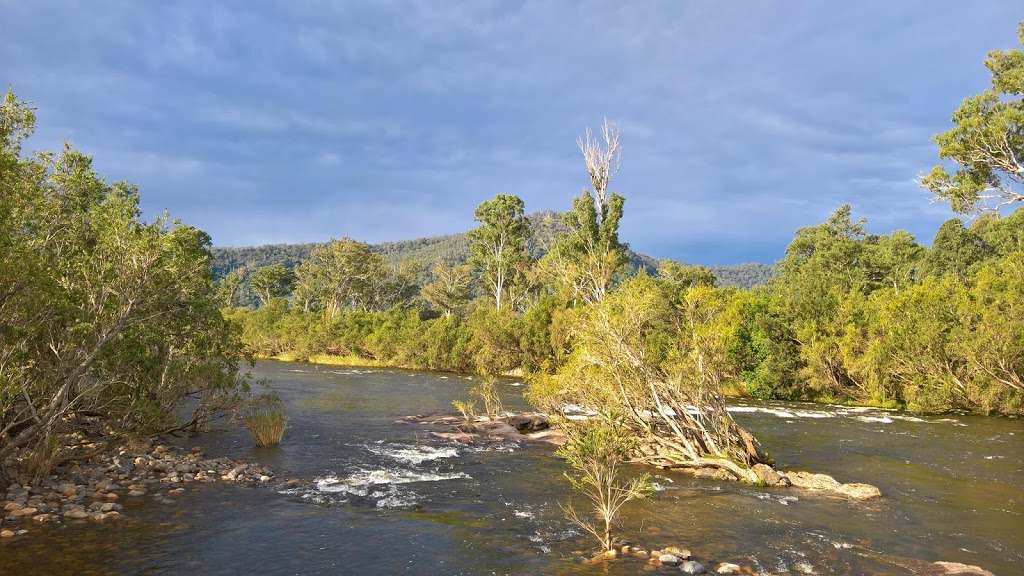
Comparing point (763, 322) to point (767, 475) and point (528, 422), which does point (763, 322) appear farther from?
point (767, 475)

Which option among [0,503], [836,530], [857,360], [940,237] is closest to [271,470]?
[0,503]

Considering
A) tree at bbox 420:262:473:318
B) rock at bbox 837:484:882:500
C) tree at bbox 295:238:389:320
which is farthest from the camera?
tree at bbox 420:262:473:318

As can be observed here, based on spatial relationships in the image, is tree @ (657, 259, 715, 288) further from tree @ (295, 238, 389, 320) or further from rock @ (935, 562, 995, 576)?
rock @ (935, 562, 995, 576)

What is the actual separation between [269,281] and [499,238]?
64.8 meters

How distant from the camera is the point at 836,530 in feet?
40.9

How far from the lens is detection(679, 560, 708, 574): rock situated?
9.92 meters

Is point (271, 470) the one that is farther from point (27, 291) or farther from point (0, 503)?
point (27, 291)

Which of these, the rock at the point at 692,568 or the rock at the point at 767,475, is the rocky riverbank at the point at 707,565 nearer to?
the rock at the point at 692,568

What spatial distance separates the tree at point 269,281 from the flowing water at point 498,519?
347ft

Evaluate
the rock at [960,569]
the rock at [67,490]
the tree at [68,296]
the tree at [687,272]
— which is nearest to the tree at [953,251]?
the tree at [687,272]

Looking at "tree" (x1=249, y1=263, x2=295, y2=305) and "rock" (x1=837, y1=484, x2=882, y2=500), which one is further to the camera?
"tree" (x1=249, y1=263, x2=295, y2=305)

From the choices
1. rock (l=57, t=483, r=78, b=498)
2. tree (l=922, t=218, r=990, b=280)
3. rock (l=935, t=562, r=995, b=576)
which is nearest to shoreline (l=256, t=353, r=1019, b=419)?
rock (l=57, t=483, r=78, b=498)

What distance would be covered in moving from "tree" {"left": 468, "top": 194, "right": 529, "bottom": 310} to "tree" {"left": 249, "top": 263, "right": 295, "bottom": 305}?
199ft

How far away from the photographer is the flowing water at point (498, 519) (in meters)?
10.2
